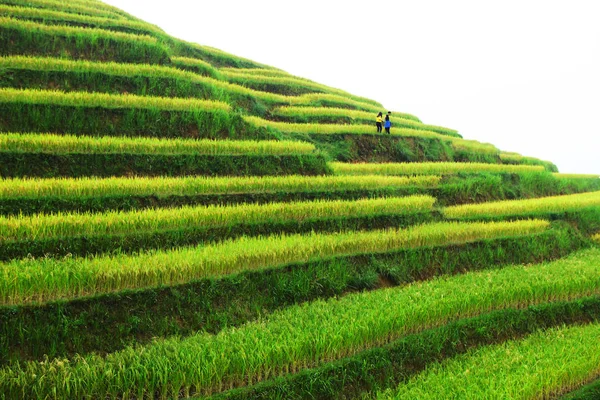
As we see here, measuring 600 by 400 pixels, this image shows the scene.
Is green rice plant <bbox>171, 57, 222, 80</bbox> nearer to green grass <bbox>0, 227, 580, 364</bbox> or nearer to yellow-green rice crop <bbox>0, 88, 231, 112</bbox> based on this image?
yellow-green rice crop <bbox>0, 88, 231, 112</bbox>

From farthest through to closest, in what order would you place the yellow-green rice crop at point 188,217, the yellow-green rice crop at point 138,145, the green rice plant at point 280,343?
the yellow-green rice crop at point 138,145, the yellow-green rice crop at point 188,217, the green rice plant at point 280,343

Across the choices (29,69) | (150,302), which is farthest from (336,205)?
(29,69)

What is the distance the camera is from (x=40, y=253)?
7078mm

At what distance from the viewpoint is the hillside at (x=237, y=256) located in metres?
5.64

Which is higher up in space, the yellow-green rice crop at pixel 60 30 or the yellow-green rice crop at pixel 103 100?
the yellow-green rice crop at pixel 60 30

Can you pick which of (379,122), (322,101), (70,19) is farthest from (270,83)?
(70,19)

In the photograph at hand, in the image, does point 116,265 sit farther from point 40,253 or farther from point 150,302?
point 40,253

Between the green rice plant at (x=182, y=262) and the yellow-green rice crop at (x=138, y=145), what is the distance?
376 cm

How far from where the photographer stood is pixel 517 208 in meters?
13.4

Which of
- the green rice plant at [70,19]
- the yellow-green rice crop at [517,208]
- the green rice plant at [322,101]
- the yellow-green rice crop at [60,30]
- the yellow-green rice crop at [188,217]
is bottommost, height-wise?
the yellow-green rice crop at [188,217]

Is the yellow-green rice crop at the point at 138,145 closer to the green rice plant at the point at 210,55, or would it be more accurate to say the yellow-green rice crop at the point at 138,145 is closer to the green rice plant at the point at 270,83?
the green rice plant at the point at 270,83

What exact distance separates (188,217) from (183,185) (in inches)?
55.5

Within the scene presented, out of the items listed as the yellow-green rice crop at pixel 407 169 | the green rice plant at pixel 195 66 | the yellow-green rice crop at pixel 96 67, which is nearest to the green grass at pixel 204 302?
the yellow-green rice crop at pixel 407 169

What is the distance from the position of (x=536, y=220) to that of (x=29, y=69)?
13.8 meters
